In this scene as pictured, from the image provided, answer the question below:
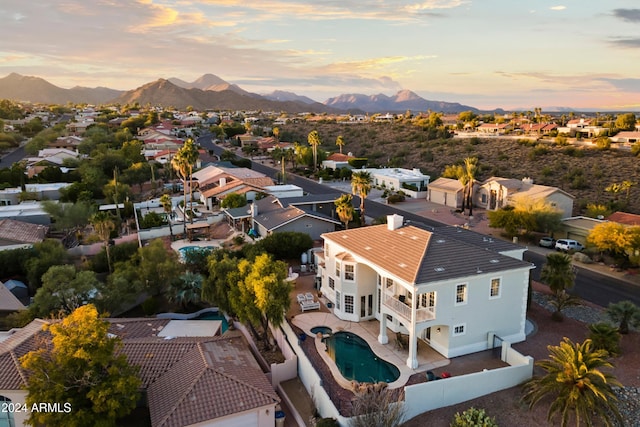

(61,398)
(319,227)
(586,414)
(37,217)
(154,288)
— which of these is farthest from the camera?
(37,217)

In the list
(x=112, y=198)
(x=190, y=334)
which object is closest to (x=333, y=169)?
(x=112, y=198)

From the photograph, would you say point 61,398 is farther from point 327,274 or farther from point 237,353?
point 327,274

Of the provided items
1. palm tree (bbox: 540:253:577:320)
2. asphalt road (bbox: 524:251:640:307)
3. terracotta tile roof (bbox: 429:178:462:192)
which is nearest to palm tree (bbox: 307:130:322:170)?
terracotta tile roof (bbox: 429:178:462:192)

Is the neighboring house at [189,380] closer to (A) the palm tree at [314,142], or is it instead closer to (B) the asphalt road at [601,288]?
(B) the asphalt road at [601,288]

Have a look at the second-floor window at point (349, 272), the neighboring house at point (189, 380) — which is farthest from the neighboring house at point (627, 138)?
the neighboring house at point (189, 380)

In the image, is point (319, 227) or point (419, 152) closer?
point (319, 227)

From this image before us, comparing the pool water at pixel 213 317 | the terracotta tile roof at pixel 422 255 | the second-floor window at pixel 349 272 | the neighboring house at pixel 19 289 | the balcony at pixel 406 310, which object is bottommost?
the pool water at pixel 213 317

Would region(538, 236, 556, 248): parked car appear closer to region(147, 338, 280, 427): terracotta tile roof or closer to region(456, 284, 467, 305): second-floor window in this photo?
region(456, 284, 467, 305): second-floor window
